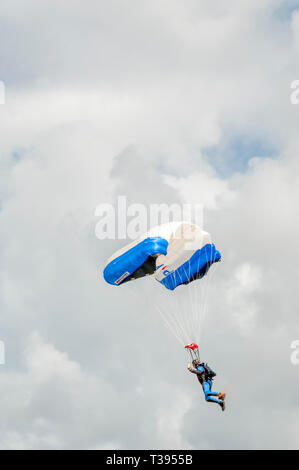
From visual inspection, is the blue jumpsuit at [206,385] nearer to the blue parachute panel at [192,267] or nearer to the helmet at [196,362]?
the helmet at [196,362]

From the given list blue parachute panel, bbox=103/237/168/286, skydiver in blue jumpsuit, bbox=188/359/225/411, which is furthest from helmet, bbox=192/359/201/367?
blue parachute panel, bbox=103/237/168/286

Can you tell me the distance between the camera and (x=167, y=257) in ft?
141

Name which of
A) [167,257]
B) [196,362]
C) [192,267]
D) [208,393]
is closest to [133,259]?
[167,257]

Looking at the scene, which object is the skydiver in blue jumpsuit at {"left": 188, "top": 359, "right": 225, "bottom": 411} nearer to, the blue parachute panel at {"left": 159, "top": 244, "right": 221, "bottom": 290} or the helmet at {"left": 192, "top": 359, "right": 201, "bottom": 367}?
the helmet at {"left": 192, "top": 359, "right": 201, "bottom": 367}

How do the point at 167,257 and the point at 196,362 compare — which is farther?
the point at 167,257

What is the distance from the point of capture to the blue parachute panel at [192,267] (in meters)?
43.0

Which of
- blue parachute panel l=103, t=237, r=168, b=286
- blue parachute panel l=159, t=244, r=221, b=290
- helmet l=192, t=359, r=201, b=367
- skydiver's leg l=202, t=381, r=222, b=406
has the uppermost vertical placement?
blue parachute panel l=159, t=244, r=221, b=290

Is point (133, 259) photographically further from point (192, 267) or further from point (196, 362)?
point (196, 362)

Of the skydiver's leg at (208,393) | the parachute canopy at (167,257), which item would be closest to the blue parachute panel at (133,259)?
the parachute canopy at (167,257)

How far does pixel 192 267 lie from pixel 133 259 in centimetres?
517

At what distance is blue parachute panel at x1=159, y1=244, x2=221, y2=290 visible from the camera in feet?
141

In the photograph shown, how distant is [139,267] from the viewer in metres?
40.5

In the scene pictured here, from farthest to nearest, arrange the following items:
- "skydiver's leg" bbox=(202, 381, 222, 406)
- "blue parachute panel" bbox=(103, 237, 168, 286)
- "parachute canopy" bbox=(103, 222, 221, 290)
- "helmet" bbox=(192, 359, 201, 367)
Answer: "parachute canopy" bbox=(103, 222, 221, 290), "blue parachute panel" bbox=(103, 237, 168, 286), "helmet" bbox=(192, 359, 201, 367), "skydiver's leg" bbox=(202, 381, 222, 406)
